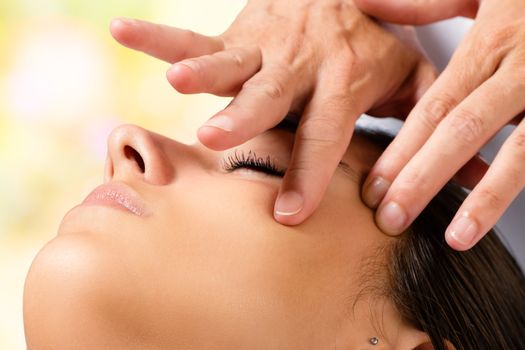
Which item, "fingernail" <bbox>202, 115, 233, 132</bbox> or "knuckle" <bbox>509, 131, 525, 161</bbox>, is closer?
"fingernail" <bbox>202, 115, 233, 132</bbox>

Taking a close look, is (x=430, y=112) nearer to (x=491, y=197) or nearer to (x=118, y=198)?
(x=491, y=197)

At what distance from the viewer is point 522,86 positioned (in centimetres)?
117

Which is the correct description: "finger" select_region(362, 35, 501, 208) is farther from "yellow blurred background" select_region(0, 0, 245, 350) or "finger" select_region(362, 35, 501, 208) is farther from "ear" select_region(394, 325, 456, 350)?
"yellow blurred background" select_region(0, 0, 245, 350)

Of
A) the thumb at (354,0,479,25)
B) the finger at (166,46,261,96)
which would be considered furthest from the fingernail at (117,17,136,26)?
the thumb at (354,0,479,25)

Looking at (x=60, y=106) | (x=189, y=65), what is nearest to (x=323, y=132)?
(x=189, y=65)

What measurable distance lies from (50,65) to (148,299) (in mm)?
1394

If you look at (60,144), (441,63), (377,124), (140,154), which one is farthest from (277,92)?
(60,144)

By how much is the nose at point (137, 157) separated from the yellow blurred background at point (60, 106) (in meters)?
0.96

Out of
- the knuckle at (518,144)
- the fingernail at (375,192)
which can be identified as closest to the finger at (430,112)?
the fingernail at (375,192)

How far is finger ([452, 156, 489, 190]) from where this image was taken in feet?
4.25

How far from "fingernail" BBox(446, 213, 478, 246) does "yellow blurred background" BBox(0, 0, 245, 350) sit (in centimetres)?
121

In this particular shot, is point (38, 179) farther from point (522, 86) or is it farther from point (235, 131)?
point (522, 86)

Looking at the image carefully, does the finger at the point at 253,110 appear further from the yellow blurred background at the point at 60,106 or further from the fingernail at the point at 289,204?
the yellow blurred background at the point at 60,106

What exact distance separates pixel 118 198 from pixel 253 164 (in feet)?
0.75
